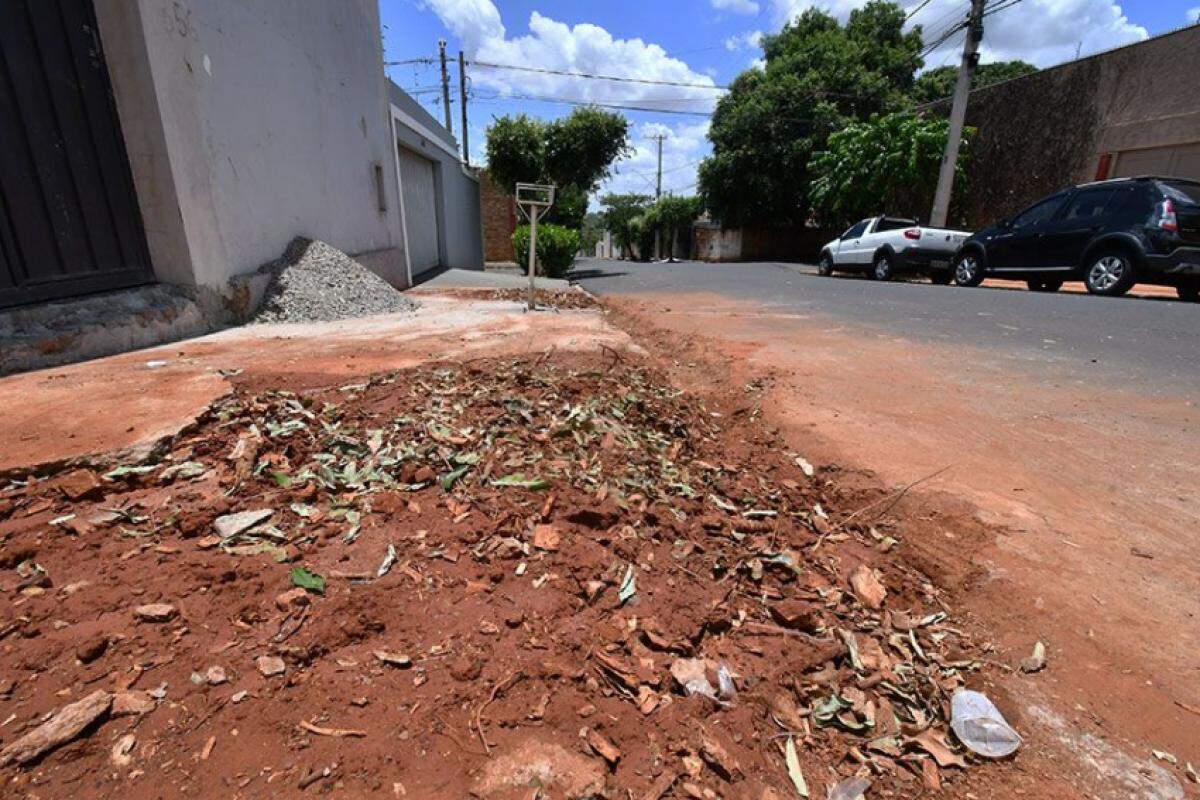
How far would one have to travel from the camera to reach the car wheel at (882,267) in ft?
41.8

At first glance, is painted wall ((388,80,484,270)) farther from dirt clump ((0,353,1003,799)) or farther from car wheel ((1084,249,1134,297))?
car wheel ((1084,249,1134,297))

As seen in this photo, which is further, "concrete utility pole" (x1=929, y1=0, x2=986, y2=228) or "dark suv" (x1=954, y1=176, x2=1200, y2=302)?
"concrete utility pole" (x1=929, y1=0, x2=986, y2=228)

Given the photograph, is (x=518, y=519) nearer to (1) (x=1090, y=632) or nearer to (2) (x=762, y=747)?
(2) (x=762, y=747)

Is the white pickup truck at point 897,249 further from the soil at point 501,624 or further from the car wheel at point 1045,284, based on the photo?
the soil at point 501,624

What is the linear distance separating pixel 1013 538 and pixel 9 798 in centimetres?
316

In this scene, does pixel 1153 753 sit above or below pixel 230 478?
below

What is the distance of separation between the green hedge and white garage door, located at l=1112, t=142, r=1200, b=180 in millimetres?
13457

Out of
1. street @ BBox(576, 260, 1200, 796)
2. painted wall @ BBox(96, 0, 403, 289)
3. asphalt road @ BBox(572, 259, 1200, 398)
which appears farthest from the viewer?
painted wall @ BBox(96, 0, 403, 289)

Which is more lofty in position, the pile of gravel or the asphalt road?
the pile of gravel

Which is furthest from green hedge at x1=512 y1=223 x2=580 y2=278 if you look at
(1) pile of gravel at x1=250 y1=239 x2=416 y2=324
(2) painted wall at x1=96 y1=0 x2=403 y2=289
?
(1) pile of gravel at x1=250 y1=239 x2=416 y2=324

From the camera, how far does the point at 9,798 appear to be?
47.3 inches

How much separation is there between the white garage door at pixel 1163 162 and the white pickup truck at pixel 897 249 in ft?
15.9

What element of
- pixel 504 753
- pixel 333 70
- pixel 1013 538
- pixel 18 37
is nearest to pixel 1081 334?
pixel 1013 538

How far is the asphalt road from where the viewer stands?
4.56 metres
